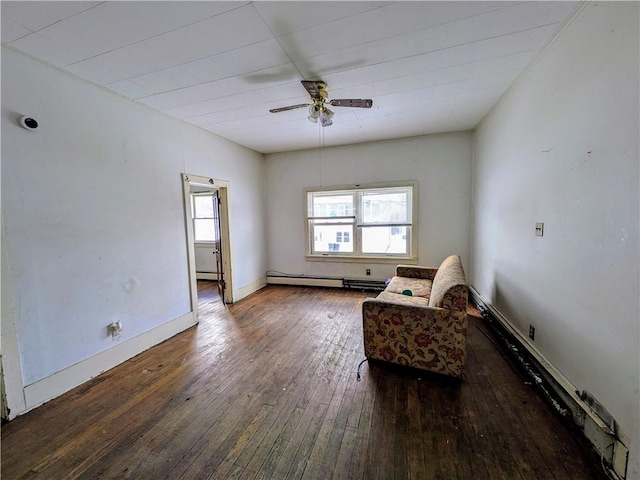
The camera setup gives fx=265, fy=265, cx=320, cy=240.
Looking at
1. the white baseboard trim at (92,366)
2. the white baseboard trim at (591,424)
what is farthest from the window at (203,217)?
the white baseboard trim at (591,424)

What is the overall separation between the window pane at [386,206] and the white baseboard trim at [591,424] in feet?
8.94

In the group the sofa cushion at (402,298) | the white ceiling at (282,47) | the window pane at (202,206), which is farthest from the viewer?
the window pane at (202,206)

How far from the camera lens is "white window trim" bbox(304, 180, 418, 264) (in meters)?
4.47

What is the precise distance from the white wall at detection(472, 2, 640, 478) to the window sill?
197 cm

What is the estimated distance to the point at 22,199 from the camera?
1936mm

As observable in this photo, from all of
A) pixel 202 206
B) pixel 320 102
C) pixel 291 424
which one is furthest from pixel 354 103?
pixel 202 206

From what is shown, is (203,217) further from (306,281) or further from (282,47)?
(282,47)

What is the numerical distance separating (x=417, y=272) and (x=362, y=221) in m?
1.41

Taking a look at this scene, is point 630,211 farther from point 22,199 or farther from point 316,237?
point 316,237

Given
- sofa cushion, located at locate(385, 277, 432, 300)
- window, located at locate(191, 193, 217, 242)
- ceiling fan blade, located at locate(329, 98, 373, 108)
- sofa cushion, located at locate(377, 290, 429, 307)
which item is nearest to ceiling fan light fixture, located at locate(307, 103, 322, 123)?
ceiling fan blade, located at locate(329, 98, 373, 108)

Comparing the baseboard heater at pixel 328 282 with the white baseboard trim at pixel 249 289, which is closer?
the white baseboard trim at pixel 249 289

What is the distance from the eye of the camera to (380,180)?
15.1 feet

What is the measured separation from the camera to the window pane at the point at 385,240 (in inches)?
182

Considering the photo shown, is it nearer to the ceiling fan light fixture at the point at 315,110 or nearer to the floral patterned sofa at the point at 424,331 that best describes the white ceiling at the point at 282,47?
the ceiling fan light fixture at the point at 315,110
